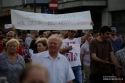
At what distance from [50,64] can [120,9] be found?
20205 mm

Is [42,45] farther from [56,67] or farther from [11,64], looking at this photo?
[56,67]

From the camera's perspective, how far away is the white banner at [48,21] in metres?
13.1

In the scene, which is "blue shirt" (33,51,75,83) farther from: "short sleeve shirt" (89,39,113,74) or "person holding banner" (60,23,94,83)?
"person holding banner" (60,23,94,83)

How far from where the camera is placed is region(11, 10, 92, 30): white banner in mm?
13094

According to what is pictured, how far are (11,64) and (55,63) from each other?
1747 mm

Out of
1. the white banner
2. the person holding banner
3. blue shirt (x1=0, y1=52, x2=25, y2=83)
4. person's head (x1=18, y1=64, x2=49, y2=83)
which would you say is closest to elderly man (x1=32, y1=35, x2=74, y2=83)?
blue shirt (x1=0, y1=52, x2=25, y2=83)

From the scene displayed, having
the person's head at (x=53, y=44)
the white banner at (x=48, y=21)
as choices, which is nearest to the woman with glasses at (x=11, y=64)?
the person's head at (x=53, y=44)

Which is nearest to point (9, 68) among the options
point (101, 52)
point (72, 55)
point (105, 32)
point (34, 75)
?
point (101, 52)

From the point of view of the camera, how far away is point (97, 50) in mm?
9125

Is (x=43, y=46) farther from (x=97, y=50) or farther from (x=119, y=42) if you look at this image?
(x=119, y=42)

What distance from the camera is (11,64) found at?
834 centimetres

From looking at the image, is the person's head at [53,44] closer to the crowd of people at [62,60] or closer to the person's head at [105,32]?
the crowd of people at [62,60]

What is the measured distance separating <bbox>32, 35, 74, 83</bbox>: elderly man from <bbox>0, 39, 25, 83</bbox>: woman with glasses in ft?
4.61

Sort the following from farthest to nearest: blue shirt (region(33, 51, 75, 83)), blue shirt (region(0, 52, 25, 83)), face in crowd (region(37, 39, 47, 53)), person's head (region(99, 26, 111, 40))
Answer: person's head (region(99, 26, 111, 40)) → face in crowd (region(37, 39, 47, 53)) → blue shirt (region(0, 52, 25, 83)) → blue shirt (region(33, 51, 75, 83))
